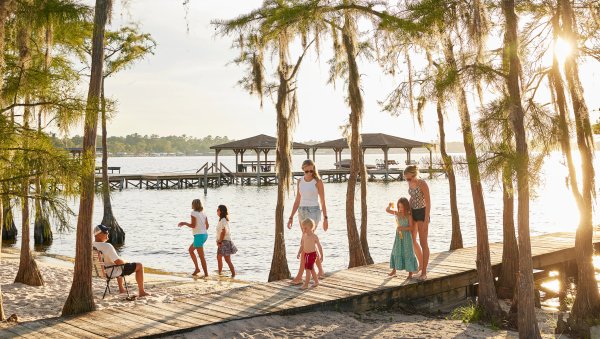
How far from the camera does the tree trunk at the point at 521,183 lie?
22.3ft

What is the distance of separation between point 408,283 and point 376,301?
77 cm

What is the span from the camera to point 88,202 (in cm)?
741

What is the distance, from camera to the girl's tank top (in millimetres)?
8544

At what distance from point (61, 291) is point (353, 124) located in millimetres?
6763

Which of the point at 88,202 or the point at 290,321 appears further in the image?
the point at 88,202

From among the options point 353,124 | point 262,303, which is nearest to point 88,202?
point 262,303

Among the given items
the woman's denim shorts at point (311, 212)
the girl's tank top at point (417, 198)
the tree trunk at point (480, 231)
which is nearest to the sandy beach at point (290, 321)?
the tree trunk at point (480, 231)

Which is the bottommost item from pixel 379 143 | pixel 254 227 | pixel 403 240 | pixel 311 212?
pixel 254 227

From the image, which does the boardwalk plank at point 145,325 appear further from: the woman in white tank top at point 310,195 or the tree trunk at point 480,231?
the tree trunk at point 480,231

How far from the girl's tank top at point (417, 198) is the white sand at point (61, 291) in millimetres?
4053

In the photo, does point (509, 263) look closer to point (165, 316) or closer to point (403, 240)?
Result: point (403, 240)

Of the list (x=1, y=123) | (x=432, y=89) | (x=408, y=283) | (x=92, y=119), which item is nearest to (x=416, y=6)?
(x=432, y=89)

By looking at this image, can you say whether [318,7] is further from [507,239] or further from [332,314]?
[332,314]

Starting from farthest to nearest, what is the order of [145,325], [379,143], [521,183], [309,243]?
[379,143]
[309,243]
[521,183]
[145,325]
